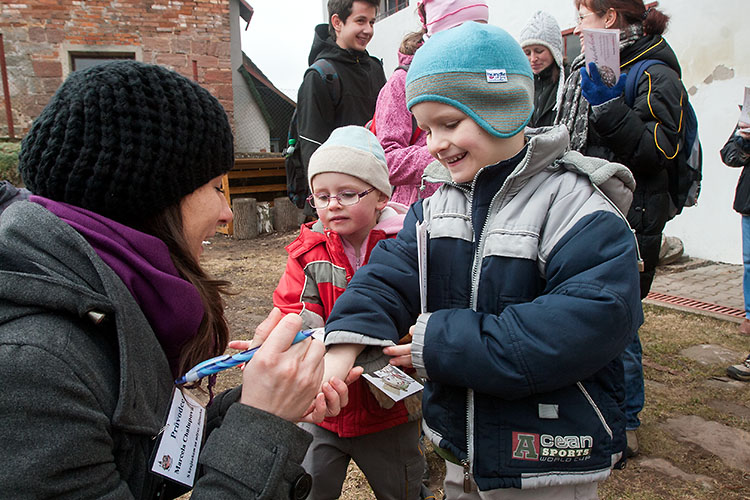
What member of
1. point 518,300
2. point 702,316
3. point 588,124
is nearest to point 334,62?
point 588,124

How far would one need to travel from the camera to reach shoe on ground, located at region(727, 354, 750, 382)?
3.54m

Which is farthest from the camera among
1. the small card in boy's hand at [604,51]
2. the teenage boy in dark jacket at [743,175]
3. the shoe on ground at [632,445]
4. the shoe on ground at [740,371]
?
the teenage boy in dark jacket at [743,175]

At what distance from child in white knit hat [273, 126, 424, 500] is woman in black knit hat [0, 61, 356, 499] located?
0.71m

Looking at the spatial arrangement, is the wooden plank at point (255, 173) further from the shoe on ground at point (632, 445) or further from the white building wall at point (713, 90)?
the shoe on ground at point (632, 445)

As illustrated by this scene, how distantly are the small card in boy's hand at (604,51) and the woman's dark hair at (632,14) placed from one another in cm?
29

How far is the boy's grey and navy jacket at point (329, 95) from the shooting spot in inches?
126

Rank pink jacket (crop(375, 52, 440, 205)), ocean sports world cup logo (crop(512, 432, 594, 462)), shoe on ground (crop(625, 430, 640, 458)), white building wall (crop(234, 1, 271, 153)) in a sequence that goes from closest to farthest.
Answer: ocean sports world cup logo (crop(512, 432, 594, 462))
pink jacket (crop(375, 52, 440, 205))
shoe on ground (crop(625, 430, 640, 458))
white building wall (crop(234, 1, 271, 153))

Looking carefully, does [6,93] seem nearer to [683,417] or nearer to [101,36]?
[101,36]

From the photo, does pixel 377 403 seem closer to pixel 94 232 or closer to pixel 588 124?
pixel 94 232

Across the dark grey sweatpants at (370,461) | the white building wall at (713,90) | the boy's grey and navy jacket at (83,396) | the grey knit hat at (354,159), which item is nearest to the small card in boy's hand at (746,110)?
the white building wall at (713,90)

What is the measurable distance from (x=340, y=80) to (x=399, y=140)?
0.89 m

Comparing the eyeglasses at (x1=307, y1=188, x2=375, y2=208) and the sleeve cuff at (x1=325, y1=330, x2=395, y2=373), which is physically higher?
the eyeglasses at (x1=307, y1=188, x2=375, y2=208)

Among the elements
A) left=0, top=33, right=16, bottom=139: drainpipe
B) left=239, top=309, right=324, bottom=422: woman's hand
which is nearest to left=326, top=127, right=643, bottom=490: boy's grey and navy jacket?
left=239, top=309, right=324, bottom=422: woman's hand

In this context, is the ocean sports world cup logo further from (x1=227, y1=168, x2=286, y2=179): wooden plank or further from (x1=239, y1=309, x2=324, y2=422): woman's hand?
(x1=227, y1=168, x2=286, y2=179): wooden plank
